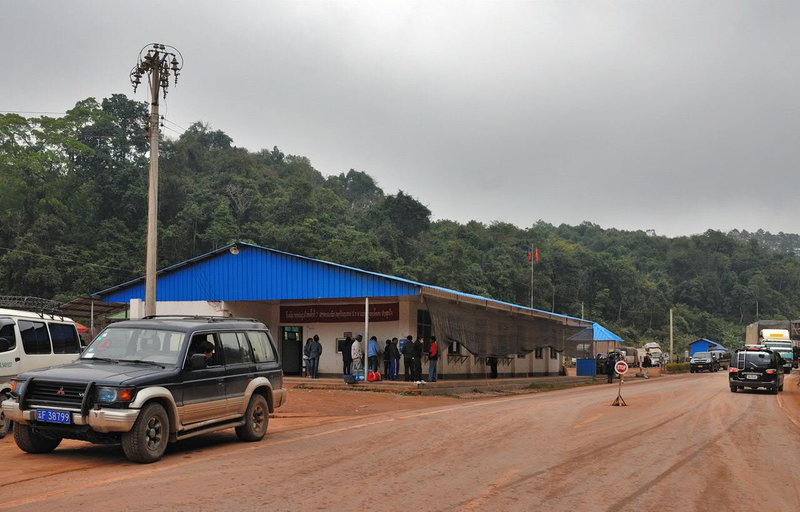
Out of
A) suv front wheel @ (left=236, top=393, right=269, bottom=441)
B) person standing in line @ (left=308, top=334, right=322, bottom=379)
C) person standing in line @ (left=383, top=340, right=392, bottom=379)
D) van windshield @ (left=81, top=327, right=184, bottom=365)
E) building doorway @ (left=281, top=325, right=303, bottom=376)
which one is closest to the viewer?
van windshield @ (left=81, top=327, right=184, bottom=365)

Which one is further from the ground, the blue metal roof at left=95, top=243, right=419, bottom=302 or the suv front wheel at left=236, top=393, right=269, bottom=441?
the blue metal roof at left=95, top=243, right=419, bottom=302

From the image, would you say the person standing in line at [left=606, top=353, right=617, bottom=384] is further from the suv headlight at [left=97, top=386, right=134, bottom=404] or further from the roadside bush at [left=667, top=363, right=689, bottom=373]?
the suv headlight at [left=97, top=386, right=134, bottom=404]

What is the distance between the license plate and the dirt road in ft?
1.88

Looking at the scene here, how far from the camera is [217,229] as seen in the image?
58.7 m

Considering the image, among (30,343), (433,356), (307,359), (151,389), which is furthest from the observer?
(307,359)

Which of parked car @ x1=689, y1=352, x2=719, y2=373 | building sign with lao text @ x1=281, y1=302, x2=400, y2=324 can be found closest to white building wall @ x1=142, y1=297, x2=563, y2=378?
building sign with lao text @ x1=281, y1=302, x2=400, y2=324

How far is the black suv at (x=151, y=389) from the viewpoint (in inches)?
347

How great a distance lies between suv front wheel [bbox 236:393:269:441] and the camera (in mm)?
11172

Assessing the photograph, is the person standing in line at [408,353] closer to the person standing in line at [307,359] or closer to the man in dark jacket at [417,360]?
the man in dark jacket at [417,360]

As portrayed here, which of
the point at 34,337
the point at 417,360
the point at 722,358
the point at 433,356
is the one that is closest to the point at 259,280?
the point at 417,360

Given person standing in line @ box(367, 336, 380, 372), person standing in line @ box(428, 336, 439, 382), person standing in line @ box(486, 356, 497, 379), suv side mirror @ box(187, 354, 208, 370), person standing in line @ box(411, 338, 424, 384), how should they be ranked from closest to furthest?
suv side mirror @ box(187, 354, 208, 370) → person standing in line @ box(428, 336, 439, 382) → person standing in line @ box(411, 338, 424, 384) → person standing in line @ box(367, 336, 380, 372) → person standing in line @ box(486, 356, 497, 379)

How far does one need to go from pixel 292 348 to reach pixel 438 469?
23.9 m

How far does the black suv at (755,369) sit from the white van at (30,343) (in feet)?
82.6

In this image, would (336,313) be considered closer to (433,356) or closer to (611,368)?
(433,356)
